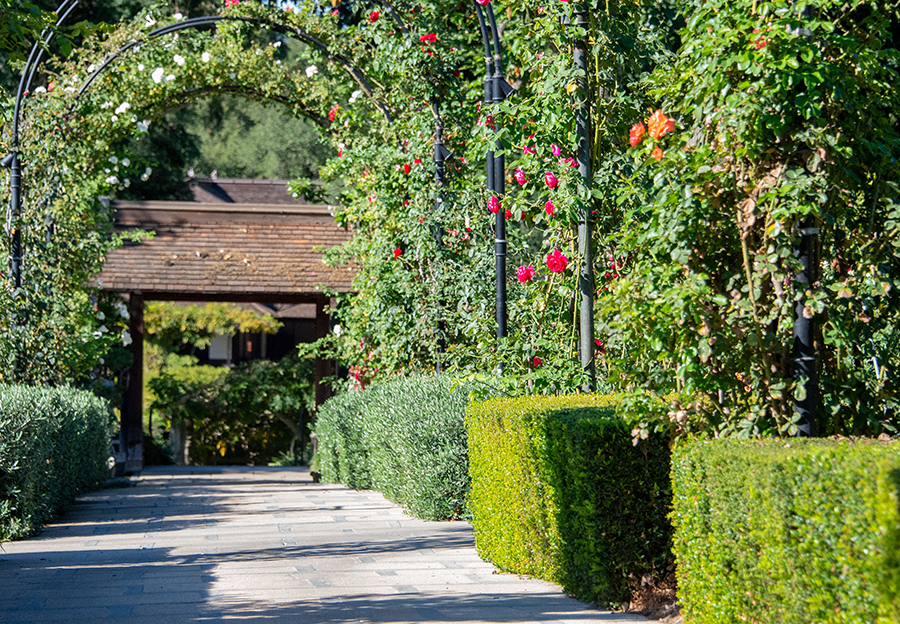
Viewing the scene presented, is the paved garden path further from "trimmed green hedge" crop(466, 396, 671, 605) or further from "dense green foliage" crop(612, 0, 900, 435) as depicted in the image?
"dense green foliage" crop(612, 0, 900, 435)

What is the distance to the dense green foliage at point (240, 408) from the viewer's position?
18.1m

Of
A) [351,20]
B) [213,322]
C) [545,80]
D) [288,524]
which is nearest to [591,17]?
[545,80]

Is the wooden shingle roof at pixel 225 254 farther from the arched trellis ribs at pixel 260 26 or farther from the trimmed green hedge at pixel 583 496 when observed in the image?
the trimmed green hedge at pixel 583 496

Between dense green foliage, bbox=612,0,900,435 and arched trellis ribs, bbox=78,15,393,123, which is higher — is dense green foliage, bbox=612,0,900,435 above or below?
below

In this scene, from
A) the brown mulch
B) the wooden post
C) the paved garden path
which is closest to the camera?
the brown mulch

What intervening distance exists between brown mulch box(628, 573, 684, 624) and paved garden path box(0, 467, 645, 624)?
0.34ft

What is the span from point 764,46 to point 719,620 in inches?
89.9

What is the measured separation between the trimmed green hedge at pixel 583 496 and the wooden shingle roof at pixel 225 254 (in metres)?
8.58

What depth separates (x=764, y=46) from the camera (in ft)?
12.5

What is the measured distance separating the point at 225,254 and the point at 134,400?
106 inches

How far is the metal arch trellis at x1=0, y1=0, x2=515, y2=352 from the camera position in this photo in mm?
7605

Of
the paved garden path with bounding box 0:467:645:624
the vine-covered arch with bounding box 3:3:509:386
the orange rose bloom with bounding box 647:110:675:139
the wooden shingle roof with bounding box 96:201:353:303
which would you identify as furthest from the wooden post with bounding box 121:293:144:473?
the orange rose bloom with bounding box 647:110:675:139

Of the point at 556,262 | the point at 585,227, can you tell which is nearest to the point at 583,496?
the point at 556,262

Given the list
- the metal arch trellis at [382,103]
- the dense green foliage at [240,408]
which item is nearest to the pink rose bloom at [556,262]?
the metal arch trellis at [382,103]
